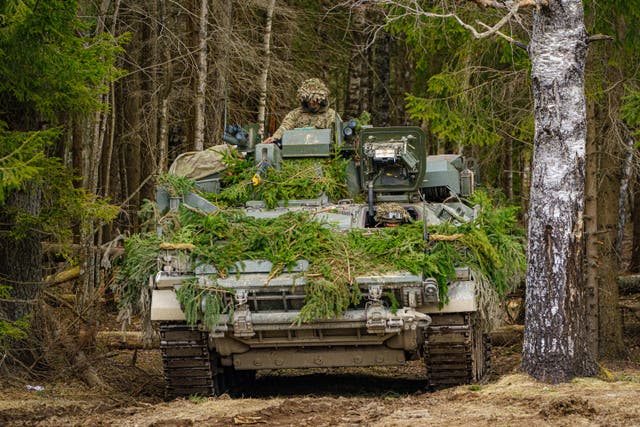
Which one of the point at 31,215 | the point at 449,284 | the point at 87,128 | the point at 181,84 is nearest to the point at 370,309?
the point at 449,284

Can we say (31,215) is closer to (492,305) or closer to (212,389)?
(212,389)

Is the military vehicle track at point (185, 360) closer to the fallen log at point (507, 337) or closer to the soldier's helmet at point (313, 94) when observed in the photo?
the soldier's helmet at point (313, 94)

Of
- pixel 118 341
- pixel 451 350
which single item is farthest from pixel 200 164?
pixel 451 350

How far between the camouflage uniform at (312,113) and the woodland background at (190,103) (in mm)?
868

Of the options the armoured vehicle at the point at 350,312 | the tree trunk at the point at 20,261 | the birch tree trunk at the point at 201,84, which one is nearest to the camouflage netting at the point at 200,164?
the armoured vehicle at the point at 350,312

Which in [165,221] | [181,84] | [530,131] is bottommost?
[165,221]

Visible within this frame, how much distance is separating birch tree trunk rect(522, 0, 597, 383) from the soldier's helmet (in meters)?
4.32

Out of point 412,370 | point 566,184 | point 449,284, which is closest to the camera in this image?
point 566,184

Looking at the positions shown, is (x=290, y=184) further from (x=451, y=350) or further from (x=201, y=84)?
(x=201, y=84)

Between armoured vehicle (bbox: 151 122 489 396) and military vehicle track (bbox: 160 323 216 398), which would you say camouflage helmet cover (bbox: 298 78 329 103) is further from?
military vehicle track (bbox: 160 323 216 398)

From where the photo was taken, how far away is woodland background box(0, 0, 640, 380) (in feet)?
37.6

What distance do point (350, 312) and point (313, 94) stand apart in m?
4.16

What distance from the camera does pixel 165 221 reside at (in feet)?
38.8

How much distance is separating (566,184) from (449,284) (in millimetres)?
1575
